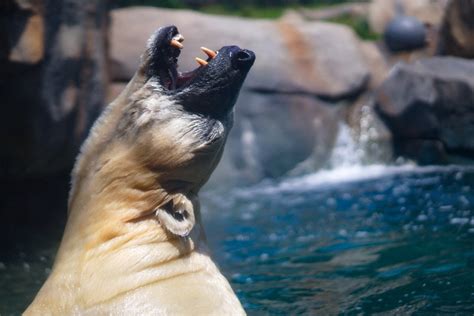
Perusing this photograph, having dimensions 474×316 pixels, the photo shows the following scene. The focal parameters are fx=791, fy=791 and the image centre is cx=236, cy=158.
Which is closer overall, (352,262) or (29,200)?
(352,262)

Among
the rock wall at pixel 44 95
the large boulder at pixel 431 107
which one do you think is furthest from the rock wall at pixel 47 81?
the large boulder at pixel 431 107

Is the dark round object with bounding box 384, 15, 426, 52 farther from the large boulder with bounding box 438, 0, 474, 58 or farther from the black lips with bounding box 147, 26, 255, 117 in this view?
the black lips with bounding box 147, 26, 255, 117

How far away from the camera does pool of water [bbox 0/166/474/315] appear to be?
4.53m

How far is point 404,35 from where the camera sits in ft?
41.6

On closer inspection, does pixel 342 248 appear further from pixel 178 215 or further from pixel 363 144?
pixel 363 144

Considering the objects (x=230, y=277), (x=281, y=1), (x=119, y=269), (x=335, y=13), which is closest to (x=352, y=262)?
(x=230, y=277)

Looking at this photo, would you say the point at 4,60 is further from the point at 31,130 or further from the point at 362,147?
the point at 362,147

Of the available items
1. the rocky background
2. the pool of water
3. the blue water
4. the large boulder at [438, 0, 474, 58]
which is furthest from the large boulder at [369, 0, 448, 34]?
the pool of water

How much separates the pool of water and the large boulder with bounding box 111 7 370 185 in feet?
3.83

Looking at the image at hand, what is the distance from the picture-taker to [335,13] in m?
15.9

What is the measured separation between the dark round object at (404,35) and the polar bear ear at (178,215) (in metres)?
10.1

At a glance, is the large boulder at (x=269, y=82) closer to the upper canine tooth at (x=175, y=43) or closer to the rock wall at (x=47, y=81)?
the rock wall at (x=47, y=81)

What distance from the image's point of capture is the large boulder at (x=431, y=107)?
32.5 feet

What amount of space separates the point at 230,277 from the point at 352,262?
86cm
